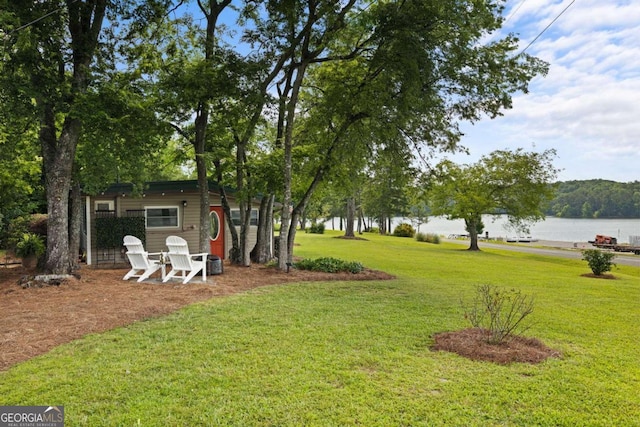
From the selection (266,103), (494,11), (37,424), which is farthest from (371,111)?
(37,424)

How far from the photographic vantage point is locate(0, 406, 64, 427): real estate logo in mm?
2751

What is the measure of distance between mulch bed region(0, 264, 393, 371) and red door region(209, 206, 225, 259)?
3325 mm

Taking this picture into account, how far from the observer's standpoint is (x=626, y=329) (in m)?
5.45

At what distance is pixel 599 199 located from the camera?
65.4 meters

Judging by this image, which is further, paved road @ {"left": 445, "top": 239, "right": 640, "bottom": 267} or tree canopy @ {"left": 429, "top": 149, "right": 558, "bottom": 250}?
tree canopy @ {"left": 429, "top": 149, "right": 558, "bottom": 250}

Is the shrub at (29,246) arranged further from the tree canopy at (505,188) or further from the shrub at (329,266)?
the tree canopy at (505,188)

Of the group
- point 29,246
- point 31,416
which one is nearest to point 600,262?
point 31,416

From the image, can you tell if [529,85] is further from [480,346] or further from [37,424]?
[37,424]

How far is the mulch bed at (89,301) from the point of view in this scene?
15.3 ft

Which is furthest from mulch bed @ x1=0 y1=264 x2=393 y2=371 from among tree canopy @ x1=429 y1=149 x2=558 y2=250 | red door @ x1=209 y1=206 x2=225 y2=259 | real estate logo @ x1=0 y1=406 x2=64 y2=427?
tree canopy @ x1=429 y1=149 x2=558 y2=250

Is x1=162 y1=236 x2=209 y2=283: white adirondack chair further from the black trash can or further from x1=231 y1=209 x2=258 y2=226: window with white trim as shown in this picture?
x1=231 y1=209 x2=258 y2=226: window with white trim

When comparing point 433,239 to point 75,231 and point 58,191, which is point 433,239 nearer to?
point 75,231

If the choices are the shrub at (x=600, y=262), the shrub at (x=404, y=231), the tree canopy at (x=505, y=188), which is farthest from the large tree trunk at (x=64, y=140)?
the shrub at (x=404, y=231)

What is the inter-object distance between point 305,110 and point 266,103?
317 centimetres
